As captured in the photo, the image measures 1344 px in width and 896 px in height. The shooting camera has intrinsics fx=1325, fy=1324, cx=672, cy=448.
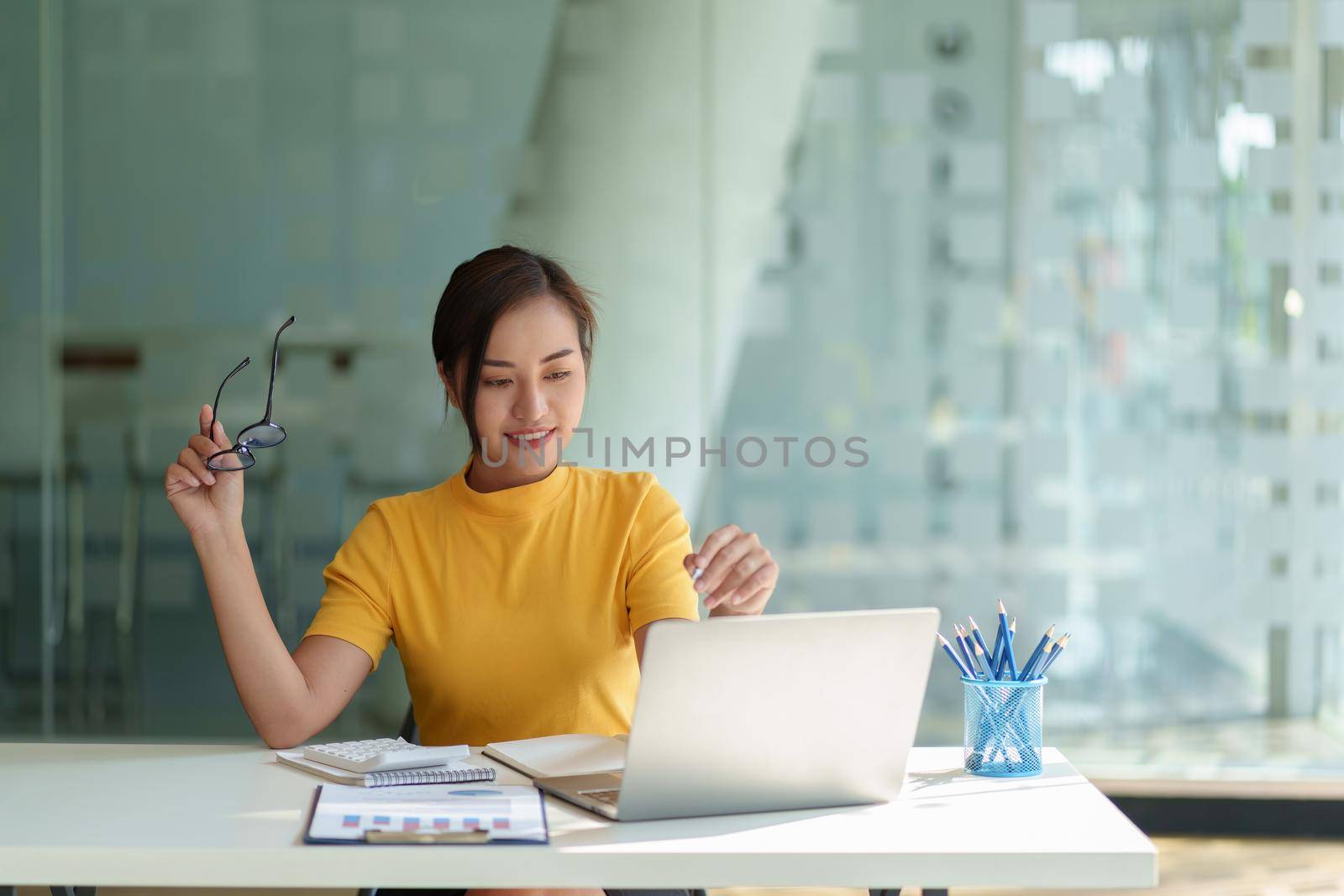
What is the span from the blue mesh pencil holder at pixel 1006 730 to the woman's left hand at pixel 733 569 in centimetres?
26

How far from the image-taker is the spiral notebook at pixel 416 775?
1259 millimetres

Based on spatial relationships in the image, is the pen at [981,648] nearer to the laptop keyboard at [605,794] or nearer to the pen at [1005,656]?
the pen at [1005,656]

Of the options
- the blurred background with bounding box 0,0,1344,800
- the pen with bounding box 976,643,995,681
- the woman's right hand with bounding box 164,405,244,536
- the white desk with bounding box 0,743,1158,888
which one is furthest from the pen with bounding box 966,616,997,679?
the blurred background with bounding box 0,0,1344,800

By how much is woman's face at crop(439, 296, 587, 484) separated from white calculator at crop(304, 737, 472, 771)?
0.47 metres

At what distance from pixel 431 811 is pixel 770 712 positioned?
307mm

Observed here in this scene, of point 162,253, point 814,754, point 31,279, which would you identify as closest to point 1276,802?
point 814,754

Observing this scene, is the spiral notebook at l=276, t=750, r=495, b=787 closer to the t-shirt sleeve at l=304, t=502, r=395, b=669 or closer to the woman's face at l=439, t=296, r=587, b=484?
the t-shirt sleeve at l=304, t=502, r=395, b=669

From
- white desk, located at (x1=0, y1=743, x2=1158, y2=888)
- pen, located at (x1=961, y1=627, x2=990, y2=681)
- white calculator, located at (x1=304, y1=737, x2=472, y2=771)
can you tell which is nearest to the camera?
white desk, located at (x1=0, y1=743, x2=1158, y2=888)

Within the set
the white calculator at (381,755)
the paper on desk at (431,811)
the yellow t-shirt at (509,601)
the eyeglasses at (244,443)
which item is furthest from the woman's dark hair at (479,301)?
the paper on desk at (431,811)

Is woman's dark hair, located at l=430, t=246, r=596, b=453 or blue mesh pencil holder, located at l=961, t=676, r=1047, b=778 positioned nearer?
blue mesh pencil holder, located at l=961, t=676, r=1047, b=778

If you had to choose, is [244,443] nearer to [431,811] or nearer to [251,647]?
[251,647]

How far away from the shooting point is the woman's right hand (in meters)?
1.45

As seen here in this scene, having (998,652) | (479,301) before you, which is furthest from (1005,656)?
(479,301)

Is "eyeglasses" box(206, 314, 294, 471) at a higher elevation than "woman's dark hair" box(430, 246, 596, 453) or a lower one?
lower
